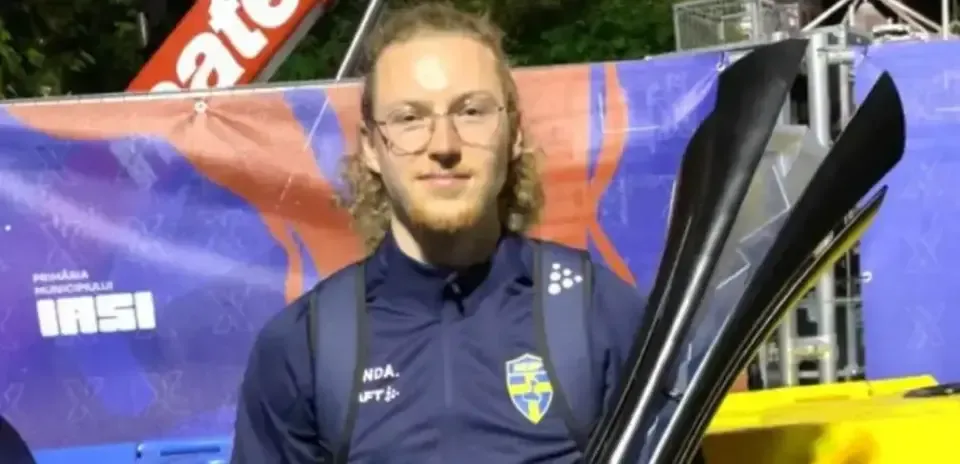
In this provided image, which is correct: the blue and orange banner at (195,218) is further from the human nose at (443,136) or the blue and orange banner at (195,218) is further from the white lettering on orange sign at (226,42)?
the human nose at (443,136)

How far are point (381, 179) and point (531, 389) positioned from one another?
327 millimetres

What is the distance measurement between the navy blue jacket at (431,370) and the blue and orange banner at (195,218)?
1.48 meters

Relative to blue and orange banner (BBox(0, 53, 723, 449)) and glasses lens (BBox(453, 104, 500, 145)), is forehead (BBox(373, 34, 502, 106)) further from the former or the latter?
blue and orange banner (BBox(0, 53, 723, 449))

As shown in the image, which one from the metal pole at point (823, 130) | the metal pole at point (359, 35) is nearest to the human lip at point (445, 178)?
the metal pole at point (359, 35)

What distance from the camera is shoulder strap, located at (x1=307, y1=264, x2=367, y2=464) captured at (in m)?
1.45

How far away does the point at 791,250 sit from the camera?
1383 mm

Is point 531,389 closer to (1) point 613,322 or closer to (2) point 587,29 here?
(1) point 613,322

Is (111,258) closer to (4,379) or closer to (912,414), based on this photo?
(4,379)

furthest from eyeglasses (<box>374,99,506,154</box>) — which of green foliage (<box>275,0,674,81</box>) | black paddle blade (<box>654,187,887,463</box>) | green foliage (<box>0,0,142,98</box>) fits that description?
green foliage (<box>275,0,674,81</box>)

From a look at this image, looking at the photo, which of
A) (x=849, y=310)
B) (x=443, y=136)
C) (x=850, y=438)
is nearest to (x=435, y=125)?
(x=443, y=136)

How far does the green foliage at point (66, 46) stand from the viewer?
14.6 ft

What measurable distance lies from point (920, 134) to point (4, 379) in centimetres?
223

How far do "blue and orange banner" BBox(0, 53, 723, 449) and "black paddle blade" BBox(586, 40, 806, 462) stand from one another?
1396 mm

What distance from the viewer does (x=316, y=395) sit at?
4.80ft
